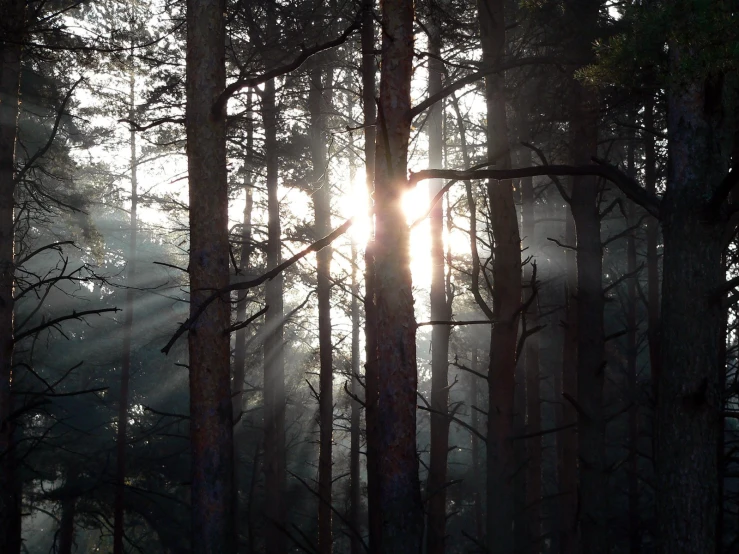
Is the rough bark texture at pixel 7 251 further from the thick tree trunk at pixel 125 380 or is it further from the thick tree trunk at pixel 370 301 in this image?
the thick tree trunk at pixel 125 380

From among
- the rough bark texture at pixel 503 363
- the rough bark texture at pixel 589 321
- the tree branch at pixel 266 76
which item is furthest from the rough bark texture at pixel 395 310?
the rough bark texture at pixel 589 321

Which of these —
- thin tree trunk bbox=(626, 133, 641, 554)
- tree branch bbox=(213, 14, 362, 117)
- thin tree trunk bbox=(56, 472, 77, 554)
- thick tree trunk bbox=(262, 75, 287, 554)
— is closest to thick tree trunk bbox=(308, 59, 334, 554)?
thick tree trunk bbox=(262, 75, 287, 554)

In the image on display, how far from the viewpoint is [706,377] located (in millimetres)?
5566

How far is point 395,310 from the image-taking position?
570 cm

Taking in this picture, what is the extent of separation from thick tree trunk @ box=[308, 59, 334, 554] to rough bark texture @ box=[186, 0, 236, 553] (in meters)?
8.06

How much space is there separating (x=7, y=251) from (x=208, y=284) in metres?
4.23

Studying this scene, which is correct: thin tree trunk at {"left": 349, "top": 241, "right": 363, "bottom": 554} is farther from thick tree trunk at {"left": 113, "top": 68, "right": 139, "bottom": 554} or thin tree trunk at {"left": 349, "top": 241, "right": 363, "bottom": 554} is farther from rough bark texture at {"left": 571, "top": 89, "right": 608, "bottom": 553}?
rough bark texture at {"left": 571, "top": 89, "right": 608, "bottom": 553}

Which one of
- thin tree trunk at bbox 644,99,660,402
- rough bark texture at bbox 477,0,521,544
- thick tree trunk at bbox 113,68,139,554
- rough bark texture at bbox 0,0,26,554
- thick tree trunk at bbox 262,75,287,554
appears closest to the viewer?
rough bark texture at bbox 477,0,521,544

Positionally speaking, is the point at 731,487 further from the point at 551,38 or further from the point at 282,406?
the point at 551,38

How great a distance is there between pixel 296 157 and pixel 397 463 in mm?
13363

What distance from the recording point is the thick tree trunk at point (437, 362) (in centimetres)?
1269

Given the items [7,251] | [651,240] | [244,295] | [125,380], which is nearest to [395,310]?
[7,251]

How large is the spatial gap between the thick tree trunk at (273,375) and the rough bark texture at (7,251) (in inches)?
281

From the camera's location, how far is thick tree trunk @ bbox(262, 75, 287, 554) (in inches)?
643
